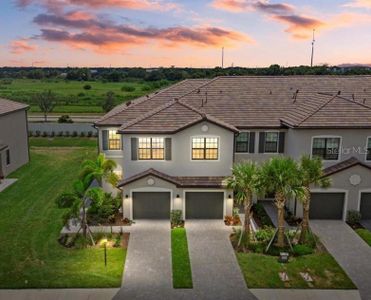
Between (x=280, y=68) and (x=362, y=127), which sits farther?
(x=280, y=68)

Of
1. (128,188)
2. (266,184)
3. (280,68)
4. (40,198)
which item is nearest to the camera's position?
(266,184)

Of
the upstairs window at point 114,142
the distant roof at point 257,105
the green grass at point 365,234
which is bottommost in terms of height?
the green grass at point 365,234

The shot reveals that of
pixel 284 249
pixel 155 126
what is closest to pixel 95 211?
pixel 155 126

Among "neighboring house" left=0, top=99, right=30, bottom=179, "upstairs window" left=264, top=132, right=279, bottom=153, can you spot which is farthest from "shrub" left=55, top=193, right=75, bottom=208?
"neighboring house" left=0, top=99, right=30, bottom=179

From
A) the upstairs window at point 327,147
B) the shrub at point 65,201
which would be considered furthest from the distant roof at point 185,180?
the upstairs window at point 327,147

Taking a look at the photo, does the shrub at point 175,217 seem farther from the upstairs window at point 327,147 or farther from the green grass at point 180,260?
the upstairs window at point 327,147

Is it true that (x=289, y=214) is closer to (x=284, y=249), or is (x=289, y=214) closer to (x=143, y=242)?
(x=284, y=249)

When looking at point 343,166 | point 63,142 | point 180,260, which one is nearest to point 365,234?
point 343,166

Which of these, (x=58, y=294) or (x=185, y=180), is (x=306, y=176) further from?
(x=58, y=294)
